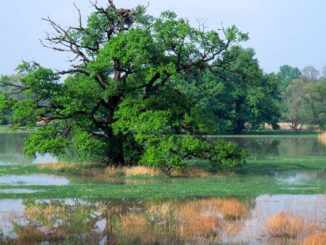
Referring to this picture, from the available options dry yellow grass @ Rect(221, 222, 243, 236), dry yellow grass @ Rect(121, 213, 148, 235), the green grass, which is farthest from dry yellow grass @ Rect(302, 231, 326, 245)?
the green grass

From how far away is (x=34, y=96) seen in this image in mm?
43969

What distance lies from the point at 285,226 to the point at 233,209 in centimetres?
480

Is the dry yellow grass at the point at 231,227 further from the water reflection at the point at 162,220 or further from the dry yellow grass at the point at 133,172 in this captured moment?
the dry yellow grass at the point at 133,172

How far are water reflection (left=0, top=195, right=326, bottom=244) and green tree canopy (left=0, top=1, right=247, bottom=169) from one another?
12502mm

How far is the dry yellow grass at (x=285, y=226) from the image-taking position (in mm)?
20250

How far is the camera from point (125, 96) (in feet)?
152

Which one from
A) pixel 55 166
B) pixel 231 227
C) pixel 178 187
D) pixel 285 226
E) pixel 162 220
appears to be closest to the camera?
pixel 285 226

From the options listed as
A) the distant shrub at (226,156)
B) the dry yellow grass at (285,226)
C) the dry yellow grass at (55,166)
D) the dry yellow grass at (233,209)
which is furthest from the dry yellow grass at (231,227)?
the dry yellow grass at (55,166)

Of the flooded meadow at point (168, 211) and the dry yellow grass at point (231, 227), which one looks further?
the dry yellow grass at point (231, 227)

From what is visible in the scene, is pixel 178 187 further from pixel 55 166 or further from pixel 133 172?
pixel 55 166

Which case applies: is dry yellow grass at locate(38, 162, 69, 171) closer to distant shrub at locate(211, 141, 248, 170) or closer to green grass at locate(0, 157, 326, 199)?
green grass at locate(0, 157, 326, 199)

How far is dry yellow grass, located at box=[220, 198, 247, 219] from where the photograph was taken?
2452 cm

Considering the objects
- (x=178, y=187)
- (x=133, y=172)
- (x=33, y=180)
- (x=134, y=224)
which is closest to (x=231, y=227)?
(x=134, y=224)

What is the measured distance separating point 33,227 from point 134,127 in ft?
69.4
